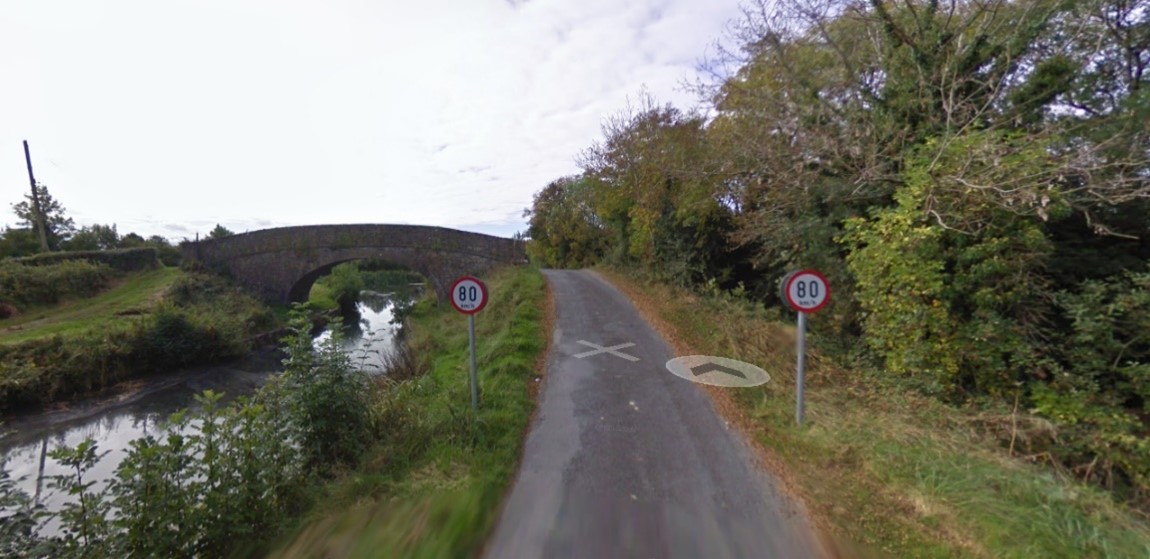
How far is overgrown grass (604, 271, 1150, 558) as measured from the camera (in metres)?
2.55

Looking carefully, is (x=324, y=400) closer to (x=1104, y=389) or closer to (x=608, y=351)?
(x=608, y=351)

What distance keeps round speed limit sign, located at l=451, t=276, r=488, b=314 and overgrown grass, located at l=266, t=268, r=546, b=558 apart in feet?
3.94

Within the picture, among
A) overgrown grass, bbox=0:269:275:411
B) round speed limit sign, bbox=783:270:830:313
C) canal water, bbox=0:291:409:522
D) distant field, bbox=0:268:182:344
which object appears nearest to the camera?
round speed limit sign, bbox=783:270:830:313

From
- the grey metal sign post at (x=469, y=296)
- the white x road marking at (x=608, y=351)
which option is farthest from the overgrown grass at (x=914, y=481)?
the grey metal sign post at (x=469, y=296)

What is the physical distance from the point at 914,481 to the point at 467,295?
4386 mm

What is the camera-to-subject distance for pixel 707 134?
1070 centimetres

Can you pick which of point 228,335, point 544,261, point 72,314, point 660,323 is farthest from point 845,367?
point 72,314

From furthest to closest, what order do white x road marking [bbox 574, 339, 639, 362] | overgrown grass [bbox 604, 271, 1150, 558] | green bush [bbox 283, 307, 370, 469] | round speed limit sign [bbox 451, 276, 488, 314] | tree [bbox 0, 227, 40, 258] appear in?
tree [bbox 0, 227, 40, 258]
white x road marking [bbox 574, 339, 639, 362]
round speed limit sign [bbox 451, 276, 488, 314]
green bush [bbox 283, 307, 370, 469]
overgrown grass [bbox 604, 271, 1150, 558]

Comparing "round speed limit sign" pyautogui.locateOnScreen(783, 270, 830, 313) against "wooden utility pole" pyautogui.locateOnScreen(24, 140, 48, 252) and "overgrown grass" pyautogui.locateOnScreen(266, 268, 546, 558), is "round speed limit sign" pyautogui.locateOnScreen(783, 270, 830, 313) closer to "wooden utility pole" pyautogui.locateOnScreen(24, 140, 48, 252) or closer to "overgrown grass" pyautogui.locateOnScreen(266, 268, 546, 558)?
"overgrown grass" pyautogui.locateOnScreen(266, 268, 546, 558)

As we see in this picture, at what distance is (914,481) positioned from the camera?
318cm

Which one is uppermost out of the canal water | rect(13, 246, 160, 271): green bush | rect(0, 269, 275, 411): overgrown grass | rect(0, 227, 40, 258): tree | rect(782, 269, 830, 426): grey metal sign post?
rect(0, 227, 40, 258): tree

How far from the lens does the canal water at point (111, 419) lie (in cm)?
712

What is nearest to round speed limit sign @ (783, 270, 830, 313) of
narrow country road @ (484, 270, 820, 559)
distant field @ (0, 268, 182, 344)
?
narrow country road @ (484, 270, 820, 559)

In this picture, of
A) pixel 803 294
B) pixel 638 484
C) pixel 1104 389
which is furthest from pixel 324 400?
pixel 1104 389
